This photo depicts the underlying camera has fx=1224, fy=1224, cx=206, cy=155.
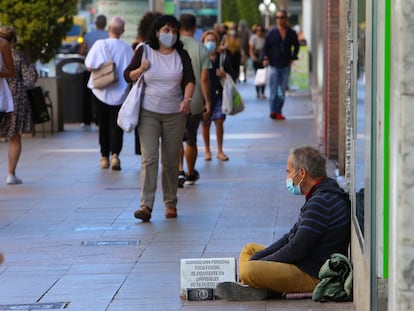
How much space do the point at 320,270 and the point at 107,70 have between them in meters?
8.00

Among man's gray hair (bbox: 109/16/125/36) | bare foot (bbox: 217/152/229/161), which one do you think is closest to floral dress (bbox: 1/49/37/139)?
man's gray hair (bbox: 109/16/125/36)

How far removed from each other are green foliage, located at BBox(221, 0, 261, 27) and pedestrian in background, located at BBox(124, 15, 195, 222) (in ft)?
190

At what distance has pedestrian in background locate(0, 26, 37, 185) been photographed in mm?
12977

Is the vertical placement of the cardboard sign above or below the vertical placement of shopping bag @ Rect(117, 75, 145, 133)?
below

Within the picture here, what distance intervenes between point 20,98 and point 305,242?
6.89 metres

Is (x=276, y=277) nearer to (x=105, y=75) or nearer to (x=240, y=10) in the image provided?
(x=105, y=75)

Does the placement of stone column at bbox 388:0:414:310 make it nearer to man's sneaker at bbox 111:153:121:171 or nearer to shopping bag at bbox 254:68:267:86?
man's sneaker at bbox 111:153:121:171

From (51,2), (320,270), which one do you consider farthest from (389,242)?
(51,2)

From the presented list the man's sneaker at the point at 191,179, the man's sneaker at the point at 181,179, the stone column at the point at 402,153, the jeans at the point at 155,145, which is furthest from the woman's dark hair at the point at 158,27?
the stone column at the point at 402,153

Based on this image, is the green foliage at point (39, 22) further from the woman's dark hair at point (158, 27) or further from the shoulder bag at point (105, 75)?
the woman's dark hair at point (158, 27)

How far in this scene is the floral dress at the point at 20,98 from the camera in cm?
1301

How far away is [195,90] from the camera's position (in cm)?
1254

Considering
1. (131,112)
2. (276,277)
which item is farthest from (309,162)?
(131,112)

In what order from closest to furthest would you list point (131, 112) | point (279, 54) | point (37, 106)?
point (131, 112) → point (37, 106) → point (279, 54)
